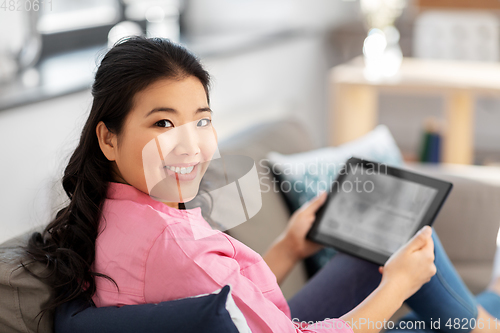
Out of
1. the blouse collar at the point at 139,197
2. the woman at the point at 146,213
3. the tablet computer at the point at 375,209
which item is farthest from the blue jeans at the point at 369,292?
the blouse collar at the point at 139,197

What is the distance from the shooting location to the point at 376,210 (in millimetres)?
1038

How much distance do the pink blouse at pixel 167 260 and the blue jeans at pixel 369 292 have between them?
30cm

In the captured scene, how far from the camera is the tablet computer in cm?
94

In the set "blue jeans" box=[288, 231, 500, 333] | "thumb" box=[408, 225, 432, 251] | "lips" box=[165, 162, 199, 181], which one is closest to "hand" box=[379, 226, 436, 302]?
"thumb" box=[408, 225, 432, 251]

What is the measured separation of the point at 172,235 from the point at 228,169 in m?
0.11

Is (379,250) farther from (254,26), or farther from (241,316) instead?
(254,26)

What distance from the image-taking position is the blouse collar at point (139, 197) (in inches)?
26.0

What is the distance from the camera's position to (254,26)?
2.82m

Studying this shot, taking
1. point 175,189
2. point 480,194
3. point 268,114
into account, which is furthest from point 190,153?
point 268,114

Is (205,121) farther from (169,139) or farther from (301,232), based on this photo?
(301,232)

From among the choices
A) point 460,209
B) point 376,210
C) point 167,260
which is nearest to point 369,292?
point 376,210

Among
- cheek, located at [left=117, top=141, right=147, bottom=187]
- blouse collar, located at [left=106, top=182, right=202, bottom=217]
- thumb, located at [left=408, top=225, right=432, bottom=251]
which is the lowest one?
thumb, located at [left=408, top=225, right=432, bottom=251]

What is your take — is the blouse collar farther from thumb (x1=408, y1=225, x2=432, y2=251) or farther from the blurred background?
thumb (x1=408, y1=225, x2=432, y2=251)

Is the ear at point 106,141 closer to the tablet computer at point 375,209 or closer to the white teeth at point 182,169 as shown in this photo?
the white teeth at point 182,169
